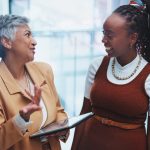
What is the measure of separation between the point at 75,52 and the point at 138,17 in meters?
1.71

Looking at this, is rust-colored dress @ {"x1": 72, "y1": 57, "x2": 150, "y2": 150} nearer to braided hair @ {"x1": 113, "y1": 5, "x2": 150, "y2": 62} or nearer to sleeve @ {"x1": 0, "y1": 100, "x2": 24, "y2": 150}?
braided hair @ {"x1": 113, "y1": 5, "x2": 150, "y2": 62}

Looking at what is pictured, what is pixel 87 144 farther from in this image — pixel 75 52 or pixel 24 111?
pixel 75 52

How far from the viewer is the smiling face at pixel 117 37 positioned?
129cm

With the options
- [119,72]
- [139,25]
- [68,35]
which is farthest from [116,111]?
[68,35]

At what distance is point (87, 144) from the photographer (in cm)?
142

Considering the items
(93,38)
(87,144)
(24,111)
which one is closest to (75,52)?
(93,38)

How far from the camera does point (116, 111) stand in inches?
51.4

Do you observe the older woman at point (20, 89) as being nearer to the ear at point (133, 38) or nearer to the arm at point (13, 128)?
the arm at point (13, 128)

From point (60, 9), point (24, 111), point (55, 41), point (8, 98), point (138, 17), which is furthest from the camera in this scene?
point (55, 41)

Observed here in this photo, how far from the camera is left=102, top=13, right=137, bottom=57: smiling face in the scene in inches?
50.9

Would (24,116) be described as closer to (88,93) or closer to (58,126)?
(58,126)

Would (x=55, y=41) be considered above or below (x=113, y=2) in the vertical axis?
below

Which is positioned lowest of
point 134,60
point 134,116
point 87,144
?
point 87,144

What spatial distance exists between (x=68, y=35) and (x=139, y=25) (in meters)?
1.61
